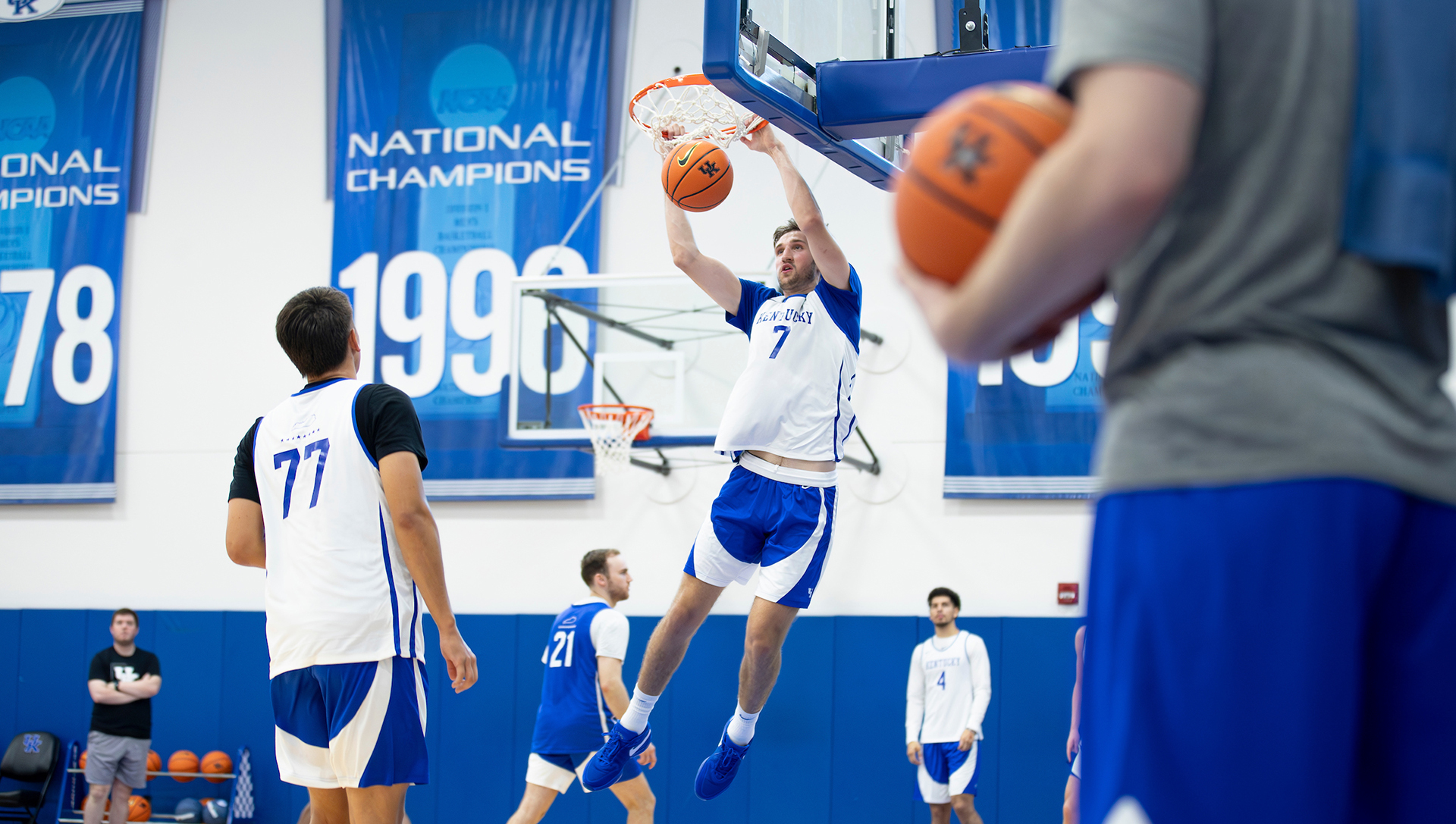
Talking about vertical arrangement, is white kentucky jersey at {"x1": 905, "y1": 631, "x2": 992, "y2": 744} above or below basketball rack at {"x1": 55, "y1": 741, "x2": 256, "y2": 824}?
above

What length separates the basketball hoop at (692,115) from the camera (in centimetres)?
562

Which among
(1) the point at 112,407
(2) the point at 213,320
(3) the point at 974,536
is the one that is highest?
(2) the point at 213,320

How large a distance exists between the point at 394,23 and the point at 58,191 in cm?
425

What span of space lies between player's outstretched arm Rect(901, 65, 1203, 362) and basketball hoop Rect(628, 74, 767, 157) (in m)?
4.19

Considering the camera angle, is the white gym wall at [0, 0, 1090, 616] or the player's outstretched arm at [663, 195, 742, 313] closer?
the player's outstretched arm at [663, 195, 742, 313]

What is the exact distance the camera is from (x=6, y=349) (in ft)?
42.3

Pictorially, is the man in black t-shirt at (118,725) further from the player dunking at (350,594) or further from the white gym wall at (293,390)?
the player dunking at (350,594)

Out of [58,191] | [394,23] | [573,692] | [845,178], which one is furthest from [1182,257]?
[58,191]

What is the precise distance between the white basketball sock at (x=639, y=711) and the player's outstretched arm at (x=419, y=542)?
1.72 m

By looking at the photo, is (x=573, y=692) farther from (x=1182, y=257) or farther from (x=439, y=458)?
(x=1182, y=257)

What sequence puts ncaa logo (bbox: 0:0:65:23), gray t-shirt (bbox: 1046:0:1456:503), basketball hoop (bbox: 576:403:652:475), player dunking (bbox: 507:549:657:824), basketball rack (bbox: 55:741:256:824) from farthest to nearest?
ncaa logo (bbox: 0:0:65:23)
basketball rack (bbox: 55:741:256:824)
basketball hoop (bbox: 576:403:652:475)
player dunking (bbox: 507:549:657:824)
gray t-shirt (bbox: 1046:0:1456:503)

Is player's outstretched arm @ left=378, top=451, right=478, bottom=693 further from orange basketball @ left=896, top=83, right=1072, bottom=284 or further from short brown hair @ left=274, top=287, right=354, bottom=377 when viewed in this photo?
orange basketball @ left=896, top=83, right=1072, bottom=284

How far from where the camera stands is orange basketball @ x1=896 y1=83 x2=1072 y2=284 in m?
1.49

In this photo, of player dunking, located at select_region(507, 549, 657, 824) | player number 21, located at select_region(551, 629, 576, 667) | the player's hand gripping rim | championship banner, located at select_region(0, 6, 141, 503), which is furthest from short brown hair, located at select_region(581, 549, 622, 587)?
championship banner, located at select_region(0, 6, 141, 503)
